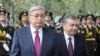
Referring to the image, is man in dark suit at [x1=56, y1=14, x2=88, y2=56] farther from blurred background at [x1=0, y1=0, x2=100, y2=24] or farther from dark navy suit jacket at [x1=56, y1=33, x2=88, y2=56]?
blurred background at [x1=0, y1=0, x2=100, y2=24]

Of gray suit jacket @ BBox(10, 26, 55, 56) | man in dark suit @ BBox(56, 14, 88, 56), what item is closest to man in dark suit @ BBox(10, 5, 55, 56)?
gray suit jacket @ BBox(10, 26, 55, 56)

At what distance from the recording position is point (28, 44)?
16.4ft

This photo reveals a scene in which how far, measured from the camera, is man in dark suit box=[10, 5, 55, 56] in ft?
16.1

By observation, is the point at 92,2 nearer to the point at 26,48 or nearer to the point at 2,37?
the point at 2,37

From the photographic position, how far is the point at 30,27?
5.12m

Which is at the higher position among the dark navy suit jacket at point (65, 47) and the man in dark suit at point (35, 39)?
the man in dark suit at point (35, 39)

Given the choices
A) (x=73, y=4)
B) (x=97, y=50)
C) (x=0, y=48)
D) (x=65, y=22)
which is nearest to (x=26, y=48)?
(x=65, y=22)

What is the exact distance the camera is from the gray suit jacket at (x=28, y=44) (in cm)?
496

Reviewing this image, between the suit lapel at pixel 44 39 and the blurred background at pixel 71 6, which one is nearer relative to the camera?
the suit lapel at pixel 44 39

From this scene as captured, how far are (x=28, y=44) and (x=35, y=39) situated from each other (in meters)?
0.12

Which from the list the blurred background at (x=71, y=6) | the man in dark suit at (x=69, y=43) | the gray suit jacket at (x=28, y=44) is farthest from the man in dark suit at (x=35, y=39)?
the blurred background at (x=71, y=6)

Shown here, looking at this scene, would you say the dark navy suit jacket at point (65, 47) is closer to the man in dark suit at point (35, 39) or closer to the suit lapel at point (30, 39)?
the man in dark suit at point (35, 39)

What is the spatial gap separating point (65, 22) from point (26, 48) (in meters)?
0.96

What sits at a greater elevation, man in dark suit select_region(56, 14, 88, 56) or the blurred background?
man in dark suit select_region(56, 14, 88, 56)
